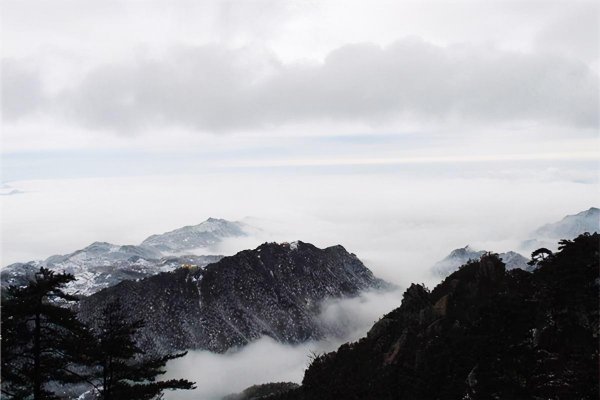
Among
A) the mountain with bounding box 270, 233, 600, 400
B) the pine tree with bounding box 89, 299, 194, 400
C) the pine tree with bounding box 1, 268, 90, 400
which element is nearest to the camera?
the pine tree with bounding box 1, 268, 90, 400

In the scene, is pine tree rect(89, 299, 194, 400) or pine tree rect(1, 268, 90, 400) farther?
pine tree rect(89, 299, 194, 400)

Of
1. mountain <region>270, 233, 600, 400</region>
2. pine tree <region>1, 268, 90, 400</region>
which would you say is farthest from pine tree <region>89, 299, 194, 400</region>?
mountain <region>270, 233, 600, 400</region>

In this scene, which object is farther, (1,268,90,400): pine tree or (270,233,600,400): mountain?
(270,233,600,400): mountain

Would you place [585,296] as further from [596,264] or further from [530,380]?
[530,380]

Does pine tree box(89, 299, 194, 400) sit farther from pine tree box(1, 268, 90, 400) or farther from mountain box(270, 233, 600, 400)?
mountain box(270, 233, 600, 400)

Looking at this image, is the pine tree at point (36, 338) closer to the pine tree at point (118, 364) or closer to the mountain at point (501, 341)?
the pine tree at point (118, 364)

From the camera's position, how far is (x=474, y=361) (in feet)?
126

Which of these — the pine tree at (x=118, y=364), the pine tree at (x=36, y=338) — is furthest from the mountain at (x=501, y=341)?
the pine tree at (x=36, y=338)

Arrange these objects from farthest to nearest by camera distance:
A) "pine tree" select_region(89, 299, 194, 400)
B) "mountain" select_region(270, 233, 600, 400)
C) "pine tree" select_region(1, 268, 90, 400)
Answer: "pine tree" select_region(89, 299, 194, 400) < "mountain" select_region(270, 233, 600, 400) < "pine tree" select_region(1, 268, 90, 400)

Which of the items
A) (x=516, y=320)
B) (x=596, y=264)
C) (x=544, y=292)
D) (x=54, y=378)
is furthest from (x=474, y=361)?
(x=54, y=378)

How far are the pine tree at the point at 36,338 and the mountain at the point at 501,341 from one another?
27.2 m

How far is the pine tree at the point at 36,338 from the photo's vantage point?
26.5m

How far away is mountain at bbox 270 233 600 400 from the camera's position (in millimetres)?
29984

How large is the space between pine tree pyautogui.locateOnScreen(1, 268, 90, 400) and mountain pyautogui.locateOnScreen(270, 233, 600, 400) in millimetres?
27236
